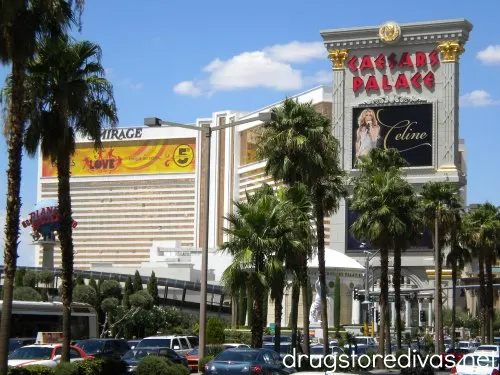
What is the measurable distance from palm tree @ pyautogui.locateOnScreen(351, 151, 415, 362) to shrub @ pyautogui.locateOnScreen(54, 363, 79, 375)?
2577 centimetres

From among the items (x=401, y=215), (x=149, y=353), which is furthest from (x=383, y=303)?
(x=149, y=353)

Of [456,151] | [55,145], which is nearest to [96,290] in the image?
[456,151]

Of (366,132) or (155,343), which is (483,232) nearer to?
(155,343)

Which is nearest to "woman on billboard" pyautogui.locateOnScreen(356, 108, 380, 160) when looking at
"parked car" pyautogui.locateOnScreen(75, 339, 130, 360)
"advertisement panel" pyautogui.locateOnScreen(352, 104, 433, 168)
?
"advertisement panel" pyautogui.locateOnScreen(352, 104, 433, 168)

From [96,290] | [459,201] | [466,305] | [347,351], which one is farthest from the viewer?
[466,305]

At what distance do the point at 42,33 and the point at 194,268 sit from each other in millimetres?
117471

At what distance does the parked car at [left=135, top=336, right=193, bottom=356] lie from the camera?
1723 inches

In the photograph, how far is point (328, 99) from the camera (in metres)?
151

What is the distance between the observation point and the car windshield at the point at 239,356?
29.1 m

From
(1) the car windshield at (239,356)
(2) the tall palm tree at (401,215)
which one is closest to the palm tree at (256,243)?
(1) the car windshield at (239,356)

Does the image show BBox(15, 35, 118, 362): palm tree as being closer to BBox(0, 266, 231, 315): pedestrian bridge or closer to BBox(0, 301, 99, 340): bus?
BBox(0, 301, 99, 340): bus

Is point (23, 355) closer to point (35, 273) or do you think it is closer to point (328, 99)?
point (35, 273)

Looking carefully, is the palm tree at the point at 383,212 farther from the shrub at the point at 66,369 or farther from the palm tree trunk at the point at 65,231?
the shrub at the point at 66,369

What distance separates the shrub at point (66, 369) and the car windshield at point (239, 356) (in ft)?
12.8
